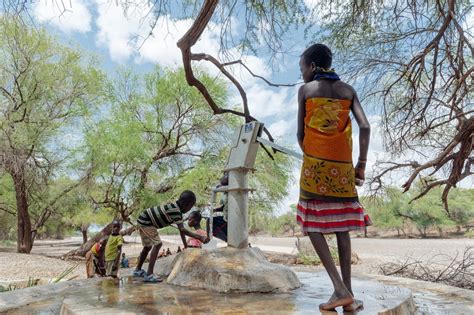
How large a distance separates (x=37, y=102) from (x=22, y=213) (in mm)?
4292

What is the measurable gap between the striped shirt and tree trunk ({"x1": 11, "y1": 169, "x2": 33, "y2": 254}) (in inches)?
462

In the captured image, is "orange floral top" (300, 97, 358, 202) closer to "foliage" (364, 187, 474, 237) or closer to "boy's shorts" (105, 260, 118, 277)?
"boy's shorts" (105, 260, 118, 277)

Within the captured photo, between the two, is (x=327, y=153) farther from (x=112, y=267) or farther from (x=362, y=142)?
(x=112, y=267)

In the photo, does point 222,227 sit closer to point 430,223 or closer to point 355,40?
point 355,40

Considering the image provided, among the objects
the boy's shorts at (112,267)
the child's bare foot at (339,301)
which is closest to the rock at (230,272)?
the child's bare foot at (339,301)

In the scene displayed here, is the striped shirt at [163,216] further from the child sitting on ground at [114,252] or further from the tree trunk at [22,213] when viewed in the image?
the tree trunk at [22,213]

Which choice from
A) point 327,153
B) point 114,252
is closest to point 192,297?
point 327,153

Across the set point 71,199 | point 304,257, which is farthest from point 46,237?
point 304,257

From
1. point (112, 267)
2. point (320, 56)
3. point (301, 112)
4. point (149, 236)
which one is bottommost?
point (112, 267)

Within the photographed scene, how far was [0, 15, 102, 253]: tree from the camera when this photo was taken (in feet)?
46.7

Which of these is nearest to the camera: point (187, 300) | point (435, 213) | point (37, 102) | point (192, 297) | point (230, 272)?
point (187, 300)

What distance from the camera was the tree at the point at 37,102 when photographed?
14234 mm

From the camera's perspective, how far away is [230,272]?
127 inches

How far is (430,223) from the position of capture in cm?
4709
